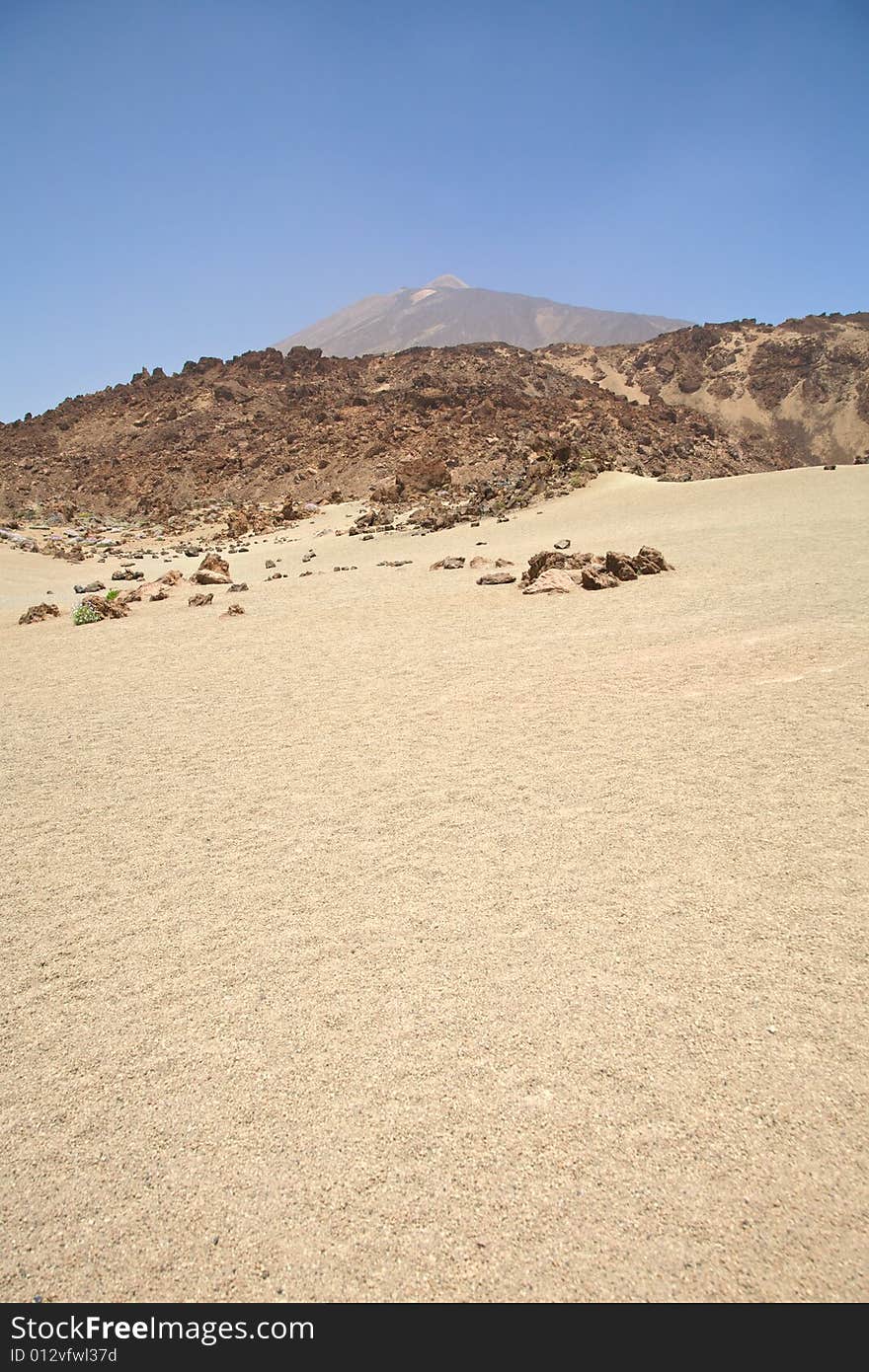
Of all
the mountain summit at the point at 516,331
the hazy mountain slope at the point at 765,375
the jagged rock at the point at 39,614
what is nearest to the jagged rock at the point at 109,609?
the jagged rock at the point at 39,614

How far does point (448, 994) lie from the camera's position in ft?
7.70

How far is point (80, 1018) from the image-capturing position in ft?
7.77

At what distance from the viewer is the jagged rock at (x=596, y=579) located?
27.9ft

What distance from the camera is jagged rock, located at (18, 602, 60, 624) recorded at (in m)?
9.91

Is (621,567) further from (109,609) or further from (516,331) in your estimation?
(516,331)

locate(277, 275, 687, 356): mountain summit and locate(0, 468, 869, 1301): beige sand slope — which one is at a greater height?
locate(277, 275, 687, 356): mountain summit

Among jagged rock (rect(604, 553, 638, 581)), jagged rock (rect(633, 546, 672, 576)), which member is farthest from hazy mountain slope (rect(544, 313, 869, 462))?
jagged rock (rect(604, 553, 638, 581))

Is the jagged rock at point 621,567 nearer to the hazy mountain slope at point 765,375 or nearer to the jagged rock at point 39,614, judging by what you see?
the jagged rock at point 39,614

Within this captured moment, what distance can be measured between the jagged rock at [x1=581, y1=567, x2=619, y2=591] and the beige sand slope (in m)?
3.26

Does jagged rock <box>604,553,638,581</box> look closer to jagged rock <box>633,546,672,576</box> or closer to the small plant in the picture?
jagged rock <box>633,546,672,576</box>

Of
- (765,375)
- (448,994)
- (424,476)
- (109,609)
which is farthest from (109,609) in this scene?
(765,375)

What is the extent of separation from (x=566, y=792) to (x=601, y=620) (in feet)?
12.6

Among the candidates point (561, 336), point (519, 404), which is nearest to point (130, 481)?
point (519, 404)

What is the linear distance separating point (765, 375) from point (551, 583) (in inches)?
1946
